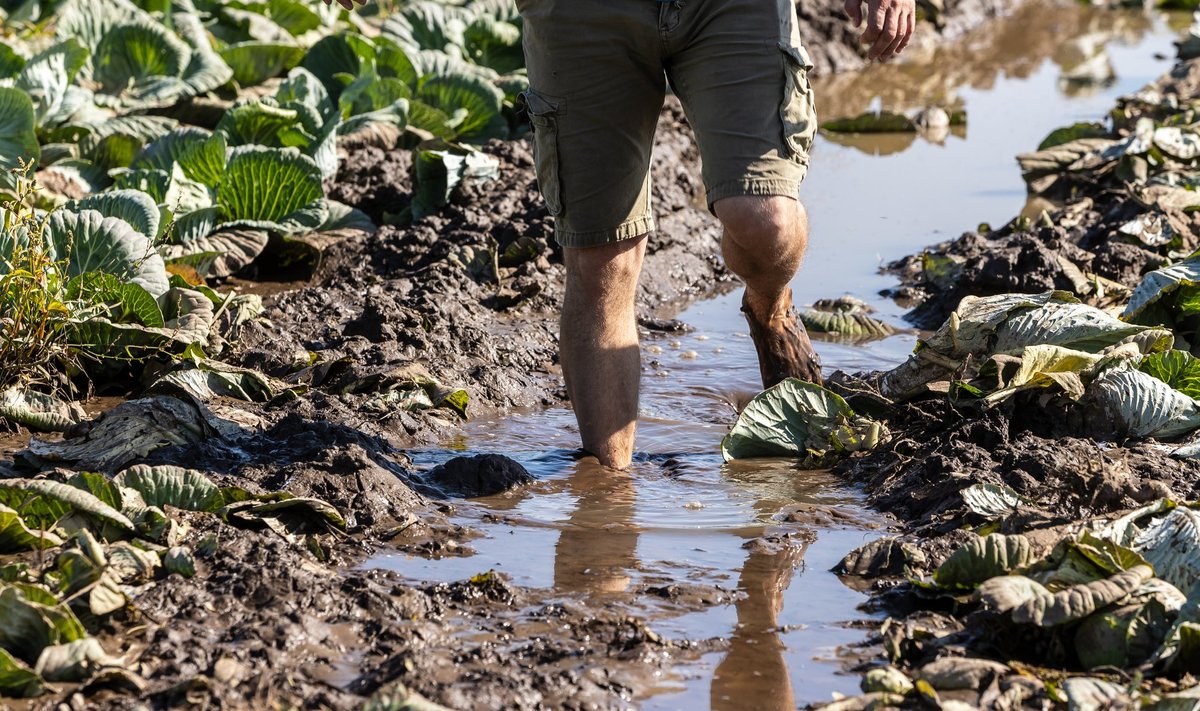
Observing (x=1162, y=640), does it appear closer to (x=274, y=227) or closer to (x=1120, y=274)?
(x=1120, y=274)

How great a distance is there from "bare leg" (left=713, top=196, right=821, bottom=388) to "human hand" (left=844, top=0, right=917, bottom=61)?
1.38 feet

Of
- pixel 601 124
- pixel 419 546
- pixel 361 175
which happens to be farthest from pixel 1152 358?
pixel 361 175

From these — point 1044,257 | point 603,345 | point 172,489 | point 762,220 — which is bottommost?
point 172,489

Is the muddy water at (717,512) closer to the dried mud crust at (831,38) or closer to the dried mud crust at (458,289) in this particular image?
the dried mud crust at (458,289)

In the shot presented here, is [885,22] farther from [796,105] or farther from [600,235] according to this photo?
[600,235]

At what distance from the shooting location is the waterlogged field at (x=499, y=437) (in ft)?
8.01

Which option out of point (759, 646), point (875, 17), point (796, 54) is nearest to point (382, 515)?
point (759, 646)

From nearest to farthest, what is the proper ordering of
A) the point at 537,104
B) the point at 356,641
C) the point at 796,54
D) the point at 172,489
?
the point at 356,641
the point at 172,489
the point at 796,54
the point at 537,104

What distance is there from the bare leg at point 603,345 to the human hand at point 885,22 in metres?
0.72

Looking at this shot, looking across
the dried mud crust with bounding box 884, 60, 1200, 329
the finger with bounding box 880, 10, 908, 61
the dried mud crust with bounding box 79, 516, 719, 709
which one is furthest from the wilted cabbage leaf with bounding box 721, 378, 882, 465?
the dried mud crust with bounding box 884, 60, 1200, 329

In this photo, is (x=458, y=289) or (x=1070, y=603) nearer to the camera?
(x=1070, y=603)

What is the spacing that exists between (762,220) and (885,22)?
56 centimetres

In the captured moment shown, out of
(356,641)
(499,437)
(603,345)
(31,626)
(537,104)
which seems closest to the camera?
(31,626)

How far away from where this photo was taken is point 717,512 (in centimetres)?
323
